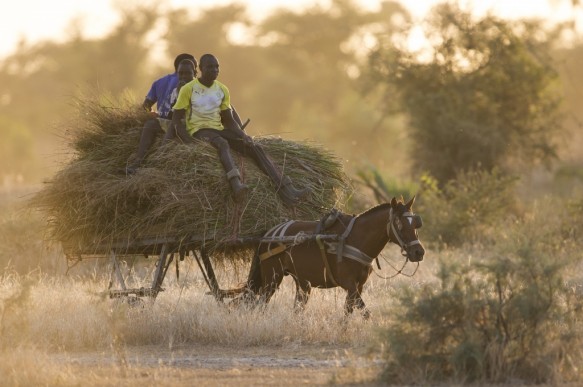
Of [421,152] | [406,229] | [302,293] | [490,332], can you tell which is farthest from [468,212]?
[490,332]

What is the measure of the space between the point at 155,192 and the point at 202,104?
3.51 ft

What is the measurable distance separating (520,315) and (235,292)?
13.5 ft

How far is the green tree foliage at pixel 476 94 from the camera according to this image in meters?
25.5

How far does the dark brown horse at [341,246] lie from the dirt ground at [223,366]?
37.0 inches

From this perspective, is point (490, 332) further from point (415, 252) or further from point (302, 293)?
point (302, 293)

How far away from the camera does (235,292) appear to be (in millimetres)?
12672

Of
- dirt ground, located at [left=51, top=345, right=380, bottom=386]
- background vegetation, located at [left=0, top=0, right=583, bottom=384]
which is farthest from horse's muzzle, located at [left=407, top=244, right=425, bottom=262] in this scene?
dirt ground, located at [left=51, top=345, right=380, bottom=386]

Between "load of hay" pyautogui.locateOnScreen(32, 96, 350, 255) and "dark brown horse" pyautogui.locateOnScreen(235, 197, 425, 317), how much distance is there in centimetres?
39

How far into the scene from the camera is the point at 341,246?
1183 cm

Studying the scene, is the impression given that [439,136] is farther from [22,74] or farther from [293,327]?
[22,74]

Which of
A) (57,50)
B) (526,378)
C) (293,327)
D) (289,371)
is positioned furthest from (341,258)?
(57,50)

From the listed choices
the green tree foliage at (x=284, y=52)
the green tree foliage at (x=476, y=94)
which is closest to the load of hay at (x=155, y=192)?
the green tree foliage at (x=476, y=94)

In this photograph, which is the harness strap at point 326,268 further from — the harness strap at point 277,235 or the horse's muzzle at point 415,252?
the horse's muzzle at point 415,252

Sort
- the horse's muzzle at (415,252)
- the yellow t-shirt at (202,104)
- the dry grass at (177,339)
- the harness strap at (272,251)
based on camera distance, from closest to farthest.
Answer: the dry grass at (177,339), the horse's muzzle at (415,252), the harness strap at (272,251), the yellow t-shirt at (202,104)
